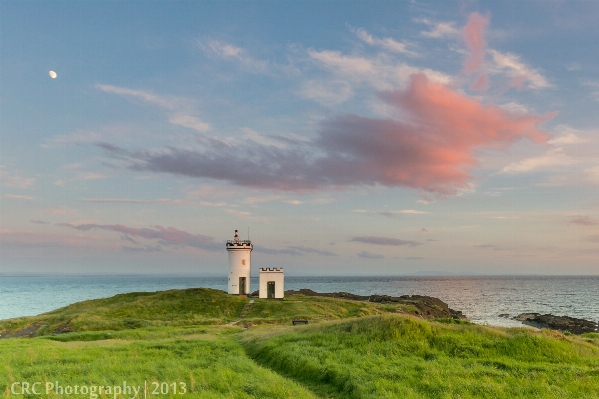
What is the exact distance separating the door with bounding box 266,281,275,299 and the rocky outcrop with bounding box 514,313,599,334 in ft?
130

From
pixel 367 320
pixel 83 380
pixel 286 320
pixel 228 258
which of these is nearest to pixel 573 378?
pixel 367 320

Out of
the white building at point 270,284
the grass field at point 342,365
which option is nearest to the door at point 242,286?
the white building at point 270,284

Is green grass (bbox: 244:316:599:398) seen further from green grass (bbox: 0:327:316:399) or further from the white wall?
the white wall

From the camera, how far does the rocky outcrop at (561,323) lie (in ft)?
193

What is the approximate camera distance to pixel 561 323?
2485 inches

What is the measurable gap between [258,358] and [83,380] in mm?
8682

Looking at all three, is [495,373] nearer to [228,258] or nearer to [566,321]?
[228,258]

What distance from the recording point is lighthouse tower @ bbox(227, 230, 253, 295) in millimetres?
60031

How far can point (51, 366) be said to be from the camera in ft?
60.1

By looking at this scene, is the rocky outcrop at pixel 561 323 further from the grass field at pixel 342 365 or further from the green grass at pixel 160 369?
the green grass at pixel 160 369

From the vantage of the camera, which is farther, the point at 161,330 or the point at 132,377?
the point at 161,330

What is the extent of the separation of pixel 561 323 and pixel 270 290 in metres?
43.6

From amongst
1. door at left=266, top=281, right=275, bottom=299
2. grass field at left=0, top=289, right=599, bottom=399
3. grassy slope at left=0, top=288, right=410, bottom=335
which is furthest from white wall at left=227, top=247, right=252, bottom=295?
grass field at left=0, top=289, right=599, bottom=399

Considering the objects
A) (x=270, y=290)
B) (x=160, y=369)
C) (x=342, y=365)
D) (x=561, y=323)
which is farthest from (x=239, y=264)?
(x=561, y=323)
